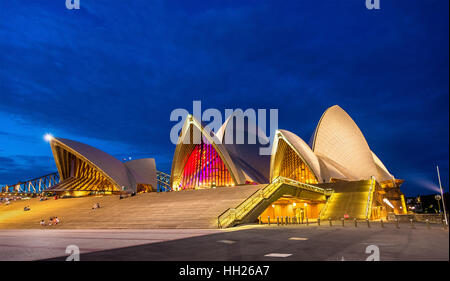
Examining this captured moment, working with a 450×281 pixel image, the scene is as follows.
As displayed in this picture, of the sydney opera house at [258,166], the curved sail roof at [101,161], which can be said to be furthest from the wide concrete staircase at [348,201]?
the curved sail roof at [101,161]

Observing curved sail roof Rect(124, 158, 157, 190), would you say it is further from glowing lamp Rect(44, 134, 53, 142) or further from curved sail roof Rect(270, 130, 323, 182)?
curved sail roof Rect(270, 130, 323, 182)

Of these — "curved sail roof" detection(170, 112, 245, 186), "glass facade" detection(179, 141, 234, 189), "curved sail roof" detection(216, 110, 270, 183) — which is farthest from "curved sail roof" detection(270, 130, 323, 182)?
"glass facade" detection(179, 141, 234, 189)

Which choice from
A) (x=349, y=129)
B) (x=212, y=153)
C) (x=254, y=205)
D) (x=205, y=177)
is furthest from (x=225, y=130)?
(x=254, y=205)

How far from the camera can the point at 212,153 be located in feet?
146

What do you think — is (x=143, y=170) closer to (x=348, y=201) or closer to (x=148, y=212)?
(x=148, y=212)

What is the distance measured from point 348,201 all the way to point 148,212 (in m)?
15.6

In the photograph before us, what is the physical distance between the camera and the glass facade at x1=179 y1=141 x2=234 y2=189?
141 feet

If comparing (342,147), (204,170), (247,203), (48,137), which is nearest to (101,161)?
(48,137)

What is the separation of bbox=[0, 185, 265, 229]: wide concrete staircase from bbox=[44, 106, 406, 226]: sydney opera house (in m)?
8.99

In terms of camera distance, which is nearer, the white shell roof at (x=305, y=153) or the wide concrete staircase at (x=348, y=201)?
the wide concrete staircase at (x=348, y=201)

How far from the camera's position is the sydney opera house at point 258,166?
2917cm

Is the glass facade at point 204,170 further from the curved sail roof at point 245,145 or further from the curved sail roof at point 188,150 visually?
the curved sail roof at point 245,145
